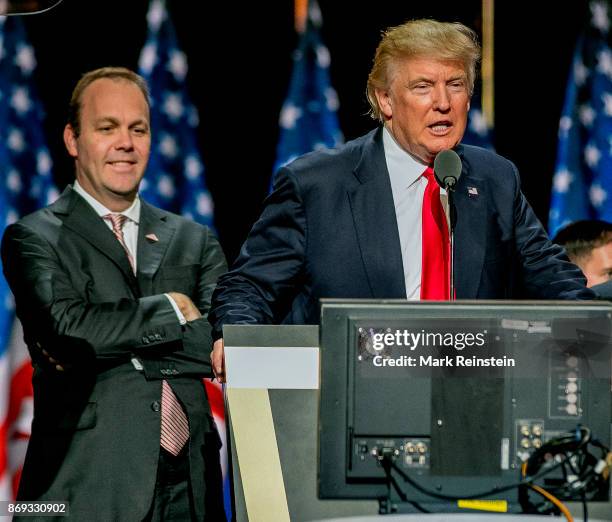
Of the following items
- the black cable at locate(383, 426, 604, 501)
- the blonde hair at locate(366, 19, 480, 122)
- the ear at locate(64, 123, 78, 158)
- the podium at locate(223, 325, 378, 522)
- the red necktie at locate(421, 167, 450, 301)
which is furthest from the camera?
the ear at locate(64, 123, 78, 158)

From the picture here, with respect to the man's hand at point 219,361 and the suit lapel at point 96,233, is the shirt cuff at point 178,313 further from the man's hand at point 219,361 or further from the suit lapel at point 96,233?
the man's hand at point 219,361

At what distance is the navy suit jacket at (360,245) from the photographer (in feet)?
8.87

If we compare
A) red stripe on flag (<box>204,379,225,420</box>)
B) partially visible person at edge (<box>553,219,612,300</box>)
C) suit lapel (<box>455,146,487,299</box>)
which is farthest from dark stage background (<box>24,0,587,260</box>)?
suit lapel (<box>455,146,487,299</box>)

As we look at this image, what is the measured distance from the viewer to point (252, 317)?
2562 millimetres

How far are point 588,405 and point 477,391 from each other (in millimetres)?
199

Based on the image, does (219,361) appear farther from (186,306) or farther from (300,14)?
(300,14)

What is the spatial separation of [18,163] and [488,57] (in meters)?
2.40

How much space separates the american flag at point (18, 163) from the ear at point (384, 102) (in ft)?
8.26

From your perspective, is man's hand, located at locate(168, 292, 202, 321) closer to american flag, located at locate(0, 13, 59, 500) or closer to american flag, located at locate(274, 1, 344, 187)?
american flag, located at locate(0, 13, 59, 500)

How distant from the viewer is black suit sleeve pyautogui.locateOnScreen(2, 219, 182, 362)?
3.33 meters

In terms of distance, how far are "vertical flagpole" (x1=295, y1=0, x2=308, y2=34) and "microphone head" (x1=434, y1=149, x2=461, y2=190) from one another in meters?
3.08

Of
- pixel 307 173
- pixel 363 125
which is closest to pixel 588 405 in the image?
pixel 307 173

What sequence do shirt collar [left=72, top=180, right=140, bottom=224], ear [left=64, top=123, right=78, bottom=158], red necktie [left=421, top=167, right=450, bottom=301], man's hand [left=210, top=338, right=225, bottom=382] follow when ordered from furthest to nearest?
1. ear [left=64, top=123, right=78, bottom=158]
2. shirt collar [left=72, top=180, right=140, bottom=224]
3. red necktie [left=421, top=167, right=450, bottom=301]
4. man's hand [left=210, top=338, right=225, bottom=382]

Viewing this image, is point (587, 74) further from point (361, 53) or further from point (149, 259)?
point (149, 259)
